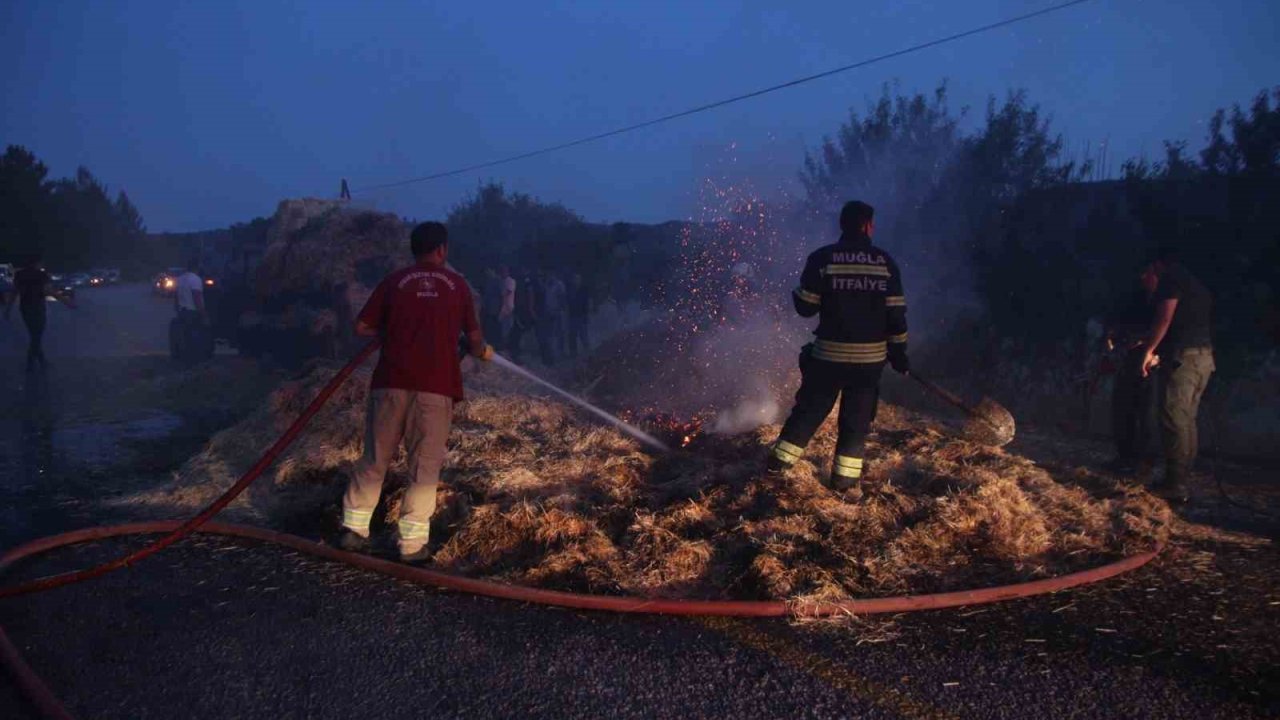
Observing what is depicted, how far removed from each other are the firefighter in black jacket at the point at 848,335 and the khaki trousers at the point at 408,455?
2.17 meters

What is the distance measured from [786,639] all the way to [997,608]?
114 centimetres

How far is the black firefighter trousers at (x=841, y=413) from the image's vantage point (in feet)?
17.7

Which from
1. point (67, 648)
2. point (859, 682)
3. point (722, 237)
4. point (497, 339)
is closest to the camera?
point (859, 682)

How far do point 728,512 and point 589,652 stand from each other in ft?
5.50

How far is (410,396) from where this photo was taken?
4.70 meters

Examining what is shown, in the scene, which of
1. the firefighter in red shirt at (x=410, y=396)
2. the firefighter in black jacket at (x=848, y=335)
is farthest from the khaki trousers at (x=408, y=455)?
the firefighter in black jacket at (x=848, y=335)

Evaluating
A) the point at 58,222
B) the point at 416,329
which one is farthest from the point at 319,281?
the point at 58,222

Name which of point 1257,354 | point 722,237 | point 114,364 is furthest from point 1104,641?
point 114,364

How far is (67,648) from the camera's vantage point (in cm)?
360

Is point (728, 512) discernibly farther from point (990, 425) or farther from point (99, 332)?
point (99, 332)

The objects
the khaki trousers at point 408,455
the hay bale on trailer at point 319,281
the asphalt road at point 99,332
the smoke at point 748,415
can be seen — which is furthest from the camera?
the asphalt road at point 99,332

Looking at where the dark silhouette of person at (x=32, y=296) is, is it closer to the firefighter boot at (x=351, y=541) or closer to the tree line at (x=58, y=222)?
the firefighter boot at (x=351, y=541)

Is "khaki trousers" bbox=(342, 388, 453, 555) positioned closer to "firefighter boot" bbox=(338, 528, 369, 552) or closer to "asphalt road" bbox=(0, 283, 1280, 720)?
"firefighter boot" bbox=(338, 528, 369, 552)

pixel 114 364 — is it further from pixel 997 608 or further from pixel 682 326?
pixel 997 608
